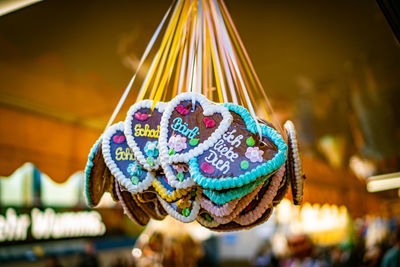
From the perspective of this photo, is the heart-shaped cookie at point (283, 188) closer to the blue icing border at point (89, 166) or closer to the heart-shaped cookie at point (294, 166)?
the heart-shaped cookie at point (294, 166)

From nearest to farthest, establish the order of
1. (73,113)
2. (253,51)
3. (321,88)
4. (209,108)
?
(209,108), (253,51), (73,113), (321,88)

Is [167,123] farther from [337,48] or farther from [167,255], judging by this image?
[167,255]

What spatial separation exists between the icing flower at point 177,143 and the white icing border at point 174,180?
0.06m

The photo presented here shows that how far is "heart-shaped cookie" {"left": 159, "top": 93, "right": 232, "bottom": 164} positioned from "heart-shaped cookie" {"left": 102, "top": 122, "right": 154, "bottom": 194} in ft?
0.43

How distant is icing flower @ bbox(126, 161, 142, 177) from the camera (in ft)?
3.85

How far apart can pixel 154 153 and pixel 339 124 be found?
466 centimetres

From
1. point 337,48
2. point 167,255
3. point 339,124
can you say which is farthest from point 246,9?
point 339,124

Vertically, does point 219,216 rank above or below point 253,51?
below

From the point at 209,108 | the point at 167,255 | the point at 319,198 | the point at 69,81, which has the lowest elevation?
the point at 167,255

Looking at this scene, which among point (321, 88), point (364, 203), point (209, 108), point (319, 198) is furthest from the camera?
point (364, 203)

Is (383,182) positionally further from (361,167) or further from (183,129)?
(183,129)

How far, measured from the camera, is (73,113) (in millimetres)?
3496

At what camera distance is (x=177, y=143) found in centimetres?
107

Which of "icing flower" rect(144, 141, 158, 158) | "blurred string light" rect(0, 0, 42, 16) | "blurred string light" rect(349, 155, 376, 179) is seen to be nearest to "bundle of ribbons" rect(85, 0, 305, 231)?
"icing flower" rect(144, 141, 158, 158)
